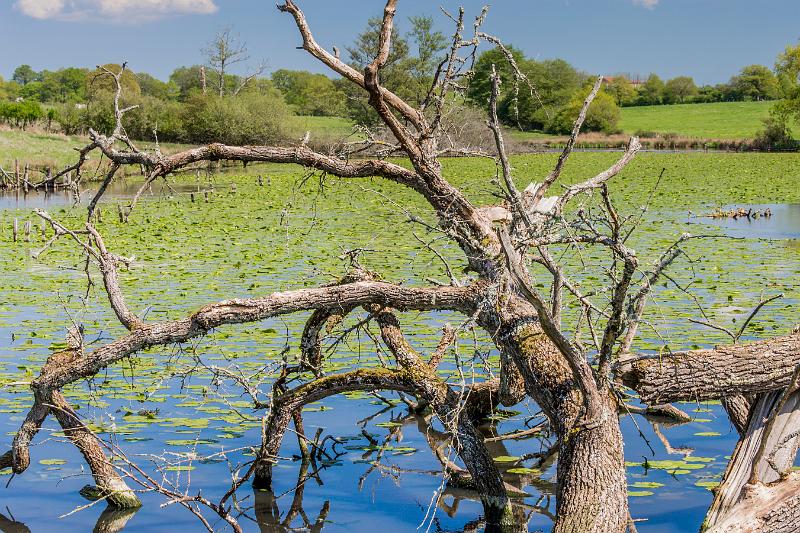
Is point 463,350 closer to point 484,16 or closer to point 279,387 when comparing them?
point 279,387

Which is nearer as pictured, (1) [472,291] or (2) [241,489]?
(1) [472,291]

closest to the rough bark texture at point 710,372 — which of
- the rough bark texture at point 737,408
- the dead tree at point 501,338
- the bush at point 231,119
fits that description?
the dead tree at point 501,338

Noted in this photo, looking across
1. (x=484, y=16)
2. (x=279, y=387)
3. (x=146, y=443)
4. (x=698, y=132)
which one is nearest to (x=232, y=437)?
(x=146, y=443)

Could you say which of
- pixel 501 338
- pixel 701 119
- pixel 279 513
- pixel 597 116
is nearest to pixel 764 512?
pixel 501 338

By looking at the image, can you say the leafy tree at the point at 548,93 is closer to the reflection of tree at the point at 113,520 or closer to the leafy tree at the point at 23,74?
the reflection of tree at the point at 113,520

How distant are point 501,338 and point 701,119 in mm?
87351

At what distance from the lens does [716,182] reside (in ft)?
122

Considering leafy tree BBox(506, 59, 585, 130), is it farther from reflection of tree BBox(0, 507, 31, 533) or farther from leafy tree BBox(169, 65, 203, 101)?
reflection of tree BBox(0, 507, 31, 533)

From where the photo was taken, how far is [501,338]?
6.91m

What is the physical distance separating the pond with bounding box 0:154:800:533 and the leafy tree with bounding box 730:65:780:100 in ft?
291

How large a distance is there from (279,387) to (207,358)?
153 inches

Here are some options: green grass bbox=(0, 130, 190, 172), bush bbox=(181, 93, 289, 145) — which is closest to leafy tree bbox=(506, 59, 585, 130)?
bush bbox=(181, 93, 289, 145)

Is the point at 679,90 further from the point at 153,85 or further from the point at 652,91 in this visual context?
the point at 153,85

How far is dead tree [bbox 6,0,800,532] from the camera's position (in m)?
6.14
